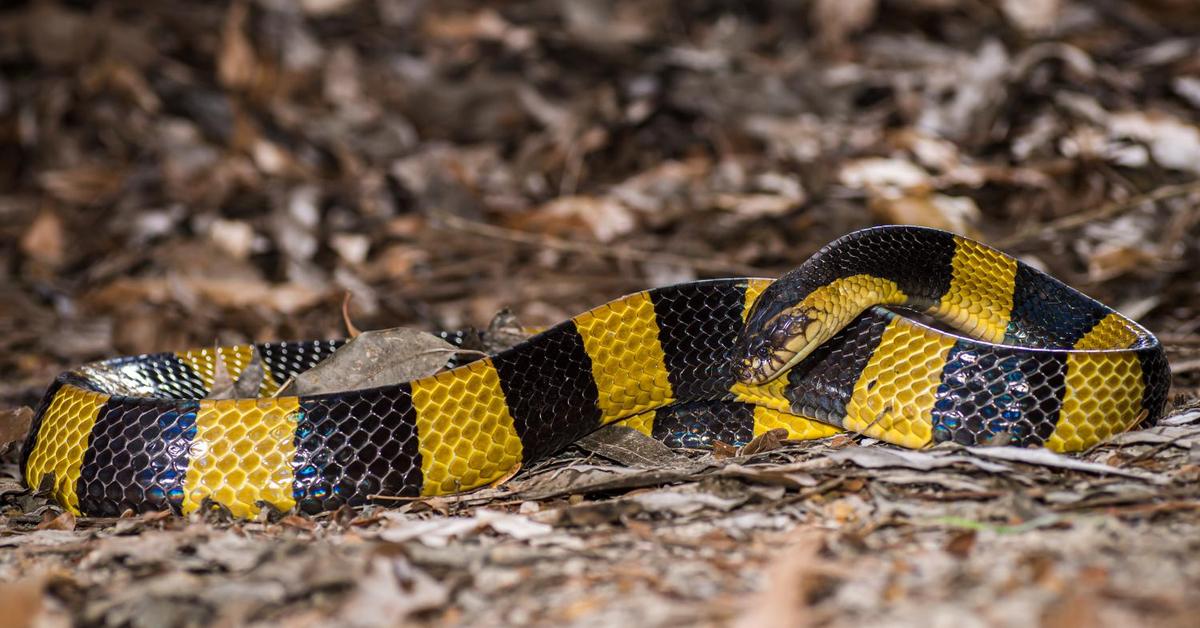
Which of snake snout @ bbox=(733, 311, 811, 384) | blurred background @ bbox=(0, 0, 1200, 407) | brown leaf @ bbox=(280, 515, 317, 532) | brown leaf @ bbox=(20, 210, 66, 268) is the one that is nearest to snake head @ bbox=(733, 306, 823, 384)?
snake snout @ bbox=(733, 311, 811, 384)

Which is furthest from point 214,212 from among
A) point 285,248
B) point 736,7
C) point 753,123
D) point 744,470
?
point 744,470

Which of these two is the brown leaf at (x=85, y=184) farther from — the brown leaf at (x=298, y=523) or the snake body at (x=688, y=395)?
the brown leaf at (x=298, y=523)

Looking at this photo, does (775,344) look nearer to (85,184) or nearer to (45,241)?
(45,241)

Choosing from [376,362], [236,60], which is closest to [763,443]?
[376,362]

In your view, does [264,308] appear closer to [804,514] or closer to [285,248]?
[285,248]

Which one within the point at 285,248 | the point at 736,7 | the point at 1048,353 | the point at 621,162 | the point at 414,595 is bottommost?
the point at 414,595

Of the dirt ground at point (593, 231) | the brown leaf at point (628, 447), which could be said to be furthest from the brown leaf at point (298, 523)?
the brown leaf at point (628, 447)
